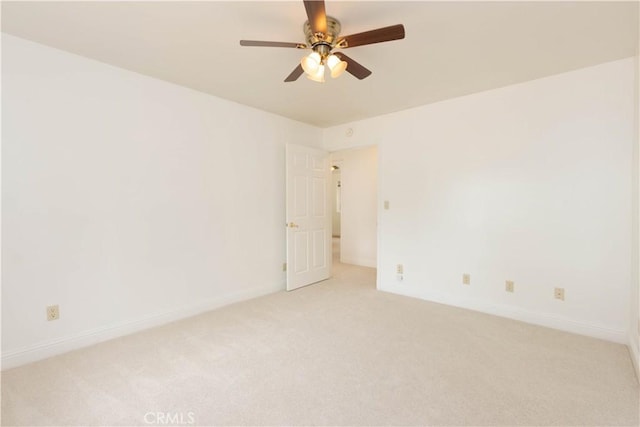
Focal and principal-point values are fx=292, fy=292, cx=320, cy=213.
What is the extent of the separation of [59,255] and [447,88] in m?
3.87

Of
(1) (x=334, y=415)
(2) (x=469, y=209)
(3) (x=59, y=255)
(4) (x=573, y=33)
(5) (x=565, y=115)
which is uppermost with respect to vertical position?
(4) (x=573, y=33)

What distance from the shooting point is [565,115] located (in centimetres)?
273

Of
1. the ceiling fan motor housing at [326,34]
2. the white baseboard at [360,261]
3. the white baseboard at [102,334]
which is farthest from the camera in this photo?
the white baseboard at [360,261]

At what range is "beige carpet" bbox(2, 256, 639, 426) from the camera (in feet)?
5.41

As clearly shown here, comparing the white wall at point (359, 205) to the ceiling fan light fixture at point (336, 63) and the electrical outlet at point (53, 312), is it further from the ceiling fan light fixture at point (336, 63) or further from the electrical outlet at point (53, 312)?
the electrical outlet at point (53, 312)

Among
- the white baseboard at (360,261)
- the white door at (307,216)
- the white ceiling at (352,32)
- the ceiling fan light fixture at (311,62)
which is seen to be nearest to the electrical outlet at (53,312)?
the white ceiling at (352,32)

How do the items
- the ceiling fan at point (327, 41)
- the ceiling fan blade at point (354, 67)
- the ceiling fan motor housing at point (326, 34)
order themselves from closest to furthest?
the ceiling fan at point (327, 41) → the ceiling fan motor housing at point (326, 34) → the ceiling fan blade at point (354, 67)

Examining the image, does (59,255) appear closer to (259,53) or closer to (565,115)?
(259,53)

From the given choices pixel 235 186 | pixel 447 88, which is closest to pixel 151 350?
pixel 235 186

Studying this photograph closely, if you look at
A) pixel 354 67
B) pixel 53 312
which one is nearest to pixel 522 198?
pixel 354 67

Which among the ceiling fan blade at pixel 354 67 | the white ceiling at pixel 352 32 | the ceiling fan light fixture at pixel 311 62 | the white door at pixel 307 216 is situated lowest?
the white door at pixel 307 216

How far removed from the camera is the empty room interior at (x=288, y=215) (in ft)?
5.96

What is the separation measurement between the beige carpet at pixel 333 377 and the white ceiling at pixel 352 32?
94.0 inches

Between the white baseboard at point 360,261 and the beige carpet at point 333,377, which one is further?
the white baseboard at point 360,261
